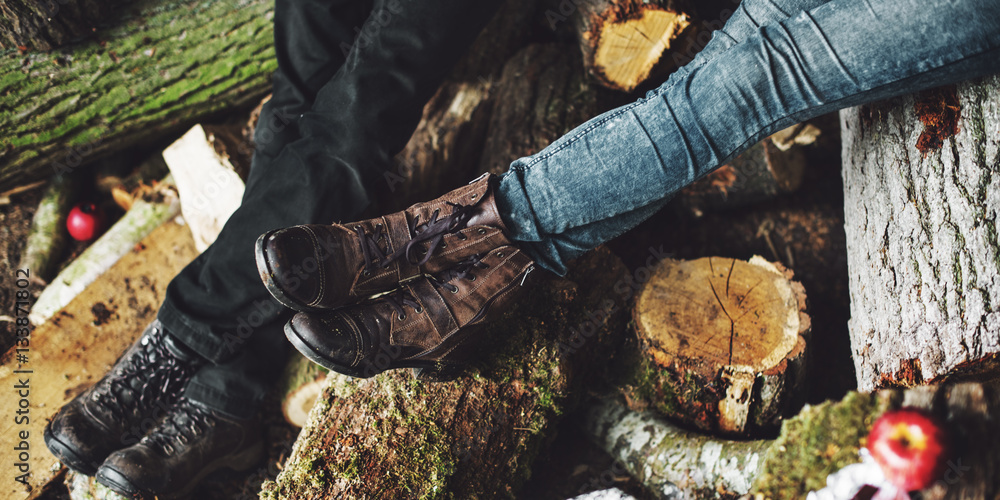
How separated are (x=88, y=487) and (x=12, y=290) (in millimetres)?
1460

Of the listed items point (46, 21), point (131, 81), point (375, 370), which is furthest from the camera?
point (131, 81)

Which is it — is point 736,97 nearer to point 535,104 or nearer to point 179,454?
point 535,104

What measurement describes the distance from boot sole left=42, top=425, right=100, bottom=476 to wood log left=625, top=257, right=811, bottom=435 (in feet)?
6.60

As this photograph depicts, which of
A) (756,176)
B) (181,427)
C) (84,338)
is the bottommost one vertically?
(756,176)

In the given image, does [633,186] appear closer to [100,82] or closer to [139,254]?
[139,254]

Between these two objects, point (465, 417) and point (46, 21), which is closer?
point (465, 417)

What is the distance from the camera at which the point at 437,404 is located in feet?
5.53

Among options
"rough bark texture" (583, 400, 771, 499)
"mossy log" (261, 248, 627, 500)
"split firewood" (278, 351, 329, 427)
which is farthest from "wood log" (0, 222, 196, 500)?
"rough bark texture" (583, 400, 771, 499)

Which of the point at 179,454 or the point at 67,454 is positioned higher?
the point at 67,454

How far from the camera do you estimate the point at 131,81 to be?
2688 millimetres

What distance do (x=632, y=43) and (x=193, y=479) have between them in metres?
2.45

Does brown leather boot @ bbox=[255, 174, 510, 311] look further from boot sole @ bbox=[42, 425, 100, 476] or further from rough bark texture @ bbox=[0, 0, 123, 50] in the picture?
rough bark texture @ bbox=[0, 0, 123, 50]

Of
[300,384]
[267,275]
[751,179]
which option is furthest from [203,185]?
[751,179]

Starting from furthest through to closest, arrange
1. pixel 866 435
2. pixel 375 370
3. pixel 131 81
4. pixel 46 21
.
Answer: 1. pixel 131 81
2. pixel 46 21
3. pixel 375 370
4. pixel 866 435
